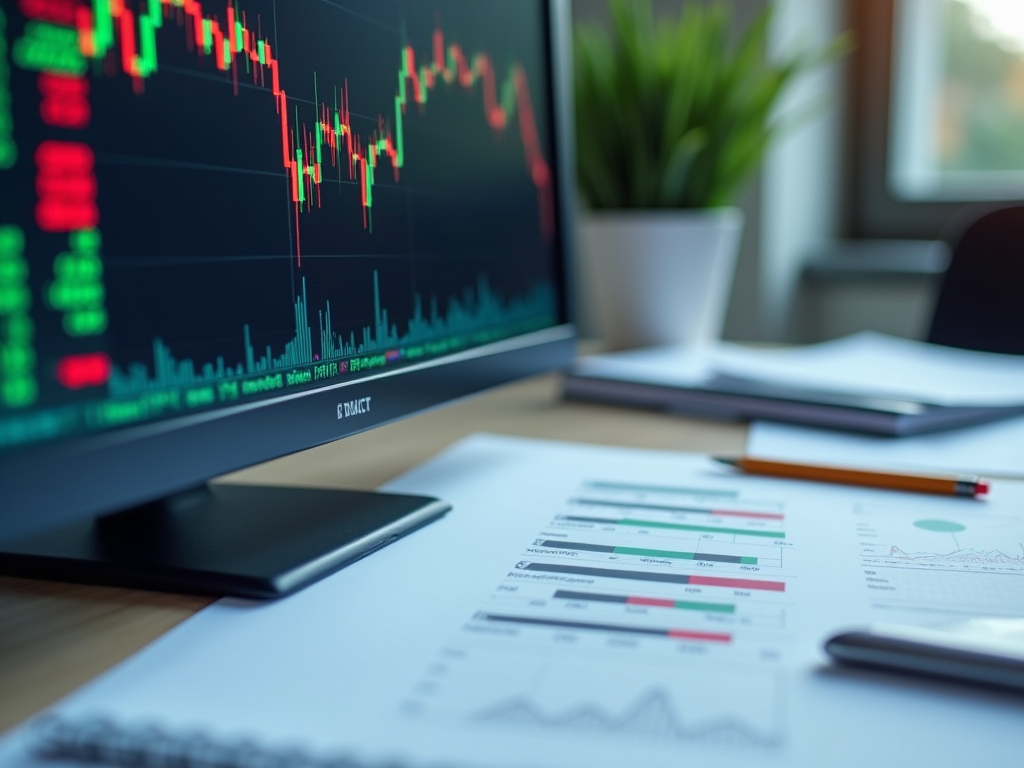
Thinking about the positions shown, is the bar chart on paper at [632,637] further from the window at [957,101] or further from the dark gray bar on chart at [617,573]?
the window at [957,101]

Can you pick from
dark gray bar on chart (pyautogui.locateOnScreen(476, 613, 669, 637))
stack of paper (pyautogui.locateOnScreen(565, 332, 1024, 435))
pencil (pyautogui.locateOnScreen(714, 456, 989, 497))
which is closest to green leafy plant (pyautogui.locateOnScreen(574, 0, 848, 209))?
stack of paper (pyautogui.locateOnScreen(565, 332, 1024, 435))

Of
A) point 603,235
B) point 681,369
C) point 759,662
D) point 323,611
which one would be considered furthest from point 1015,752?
point 603,235

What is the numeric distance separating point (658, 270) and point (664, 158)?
13 cm

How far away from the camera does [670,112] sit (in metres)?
1.09

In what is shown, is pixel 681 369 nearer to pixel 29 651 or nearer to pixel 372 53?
pixel 372 53

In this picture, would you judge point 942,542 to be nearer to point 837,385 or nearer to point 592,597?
point 592,597

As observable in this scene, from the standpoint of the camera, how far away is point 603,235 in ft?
3.69

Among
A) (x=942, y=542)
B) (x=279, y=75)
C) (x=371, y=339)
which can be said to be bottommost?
A: (x=942, y=542)

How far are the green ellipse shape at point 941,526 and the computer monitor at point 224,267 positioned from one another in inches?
10.4

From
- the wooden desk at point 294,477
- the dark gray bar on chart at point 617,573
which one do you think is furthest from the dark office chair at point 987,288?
the dark gray bar on chart at point 617,573

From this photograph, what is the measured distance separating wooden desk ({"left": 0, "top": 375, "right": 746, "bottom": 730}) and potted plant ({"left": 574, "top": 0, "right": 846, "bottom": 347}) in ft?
0.57

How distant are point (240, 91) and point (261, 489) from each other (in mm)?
234

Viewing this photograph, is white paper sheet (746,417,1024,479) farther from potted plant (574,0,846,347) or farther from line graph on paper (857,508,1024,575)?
potted plant (574,0,846,347)

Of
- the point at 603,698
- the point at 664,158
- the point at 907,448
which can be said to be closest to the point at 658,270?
the point at 664,158
